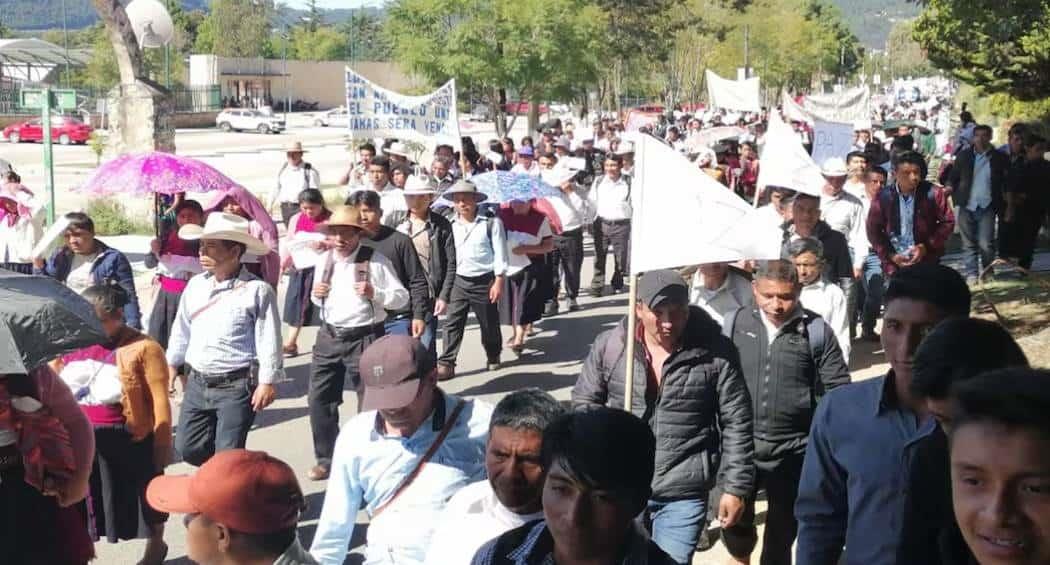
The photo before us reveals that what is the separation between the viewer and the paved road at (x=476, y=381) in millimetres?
6730

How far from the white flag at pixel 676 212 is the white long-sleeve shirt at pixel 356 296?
2.81 metres

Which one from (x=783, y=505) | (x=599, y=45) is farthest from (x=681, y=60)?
(x=783, y=505)

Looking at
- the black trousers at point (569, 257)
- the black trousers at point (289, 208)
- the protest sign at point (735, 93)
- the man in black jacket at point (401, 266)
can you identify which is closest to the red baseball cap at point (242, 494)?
the man in black jacket at point (401, 266)

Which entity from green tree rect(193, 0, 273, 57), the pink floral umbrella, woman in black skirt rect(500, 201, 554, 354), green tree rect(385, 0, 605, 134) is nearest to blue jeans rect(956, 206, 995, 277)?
woman in black skirt rect(500, 201, 554, 354)

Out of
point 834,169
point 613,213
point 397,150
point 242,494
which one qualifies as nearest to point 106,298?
point 242,494

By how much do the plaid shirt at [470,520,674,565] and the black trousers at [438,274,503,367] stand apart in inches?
296

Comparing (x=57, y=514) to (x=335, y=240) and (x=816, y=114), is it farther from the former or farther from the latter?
(x=816, y=114)

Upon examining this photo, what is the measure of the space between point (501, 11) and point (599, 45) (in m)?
3.72

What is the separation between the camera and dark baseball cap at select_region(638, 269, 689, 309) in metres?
4.82

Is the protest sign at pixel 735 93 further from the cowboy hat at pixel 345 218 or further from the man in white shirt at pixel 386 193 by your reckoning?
the cowboy hat at pixel 345 218

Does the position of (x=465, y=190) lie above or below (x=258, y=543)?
above

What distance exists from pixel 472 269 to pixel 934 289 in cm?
737

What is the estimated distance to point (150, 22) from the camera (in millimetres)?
18172

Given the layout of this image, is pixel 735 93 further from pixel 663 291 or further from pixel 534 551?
pixel 534 551
